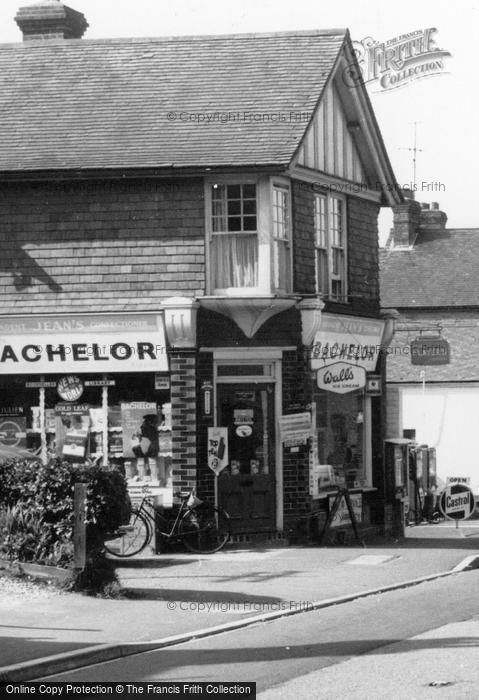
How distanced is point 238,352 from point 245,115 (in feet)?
13.4

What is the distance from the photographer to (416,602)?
1532cm

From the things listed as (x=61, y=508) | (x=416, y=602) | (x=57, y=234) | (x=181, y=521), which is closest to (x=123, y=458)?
(x=181, y=521)

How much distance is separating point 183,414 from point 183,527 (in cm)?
186

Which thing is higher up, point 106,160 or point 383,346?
point 106,160

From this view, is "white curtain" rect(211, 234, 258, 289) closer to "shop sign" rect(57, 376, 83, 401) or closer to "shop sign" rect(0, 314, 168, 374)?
"shop sign" rect(0, 314, 168, 374)

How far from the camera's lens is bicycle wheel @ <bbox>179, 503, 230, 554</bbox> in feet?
69.6

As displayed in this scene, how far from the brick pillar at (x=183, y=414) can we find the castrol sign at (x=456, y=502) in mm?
4117

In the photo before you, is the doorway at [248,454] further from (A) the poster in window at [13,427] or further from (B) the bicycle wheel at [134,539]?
(A) the poster in window at [13,427]

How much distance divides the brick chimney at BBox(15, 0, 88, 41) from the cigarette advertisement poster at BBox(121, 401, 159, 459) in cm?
870

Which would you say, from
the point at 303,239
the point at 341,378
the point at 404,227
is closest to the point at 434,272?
the point at 404,227

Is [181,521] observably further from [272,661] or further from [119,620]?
[272,661]

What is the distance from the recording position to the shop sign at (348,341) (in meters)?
23.1

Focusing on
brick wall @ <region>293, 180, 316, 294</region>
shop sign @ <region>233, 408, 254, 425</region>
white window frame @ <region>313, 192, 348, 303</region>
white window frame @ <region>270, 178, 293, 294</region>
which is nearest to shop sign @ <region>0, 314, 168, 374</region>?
shop sign @ <region>233, 408, 254, 425</region>

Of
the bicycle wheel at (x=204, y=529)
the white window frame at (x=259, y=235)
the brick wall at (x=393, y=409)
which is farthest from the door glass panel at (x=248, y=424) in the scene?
the brick wall at (x=393, y=409)
